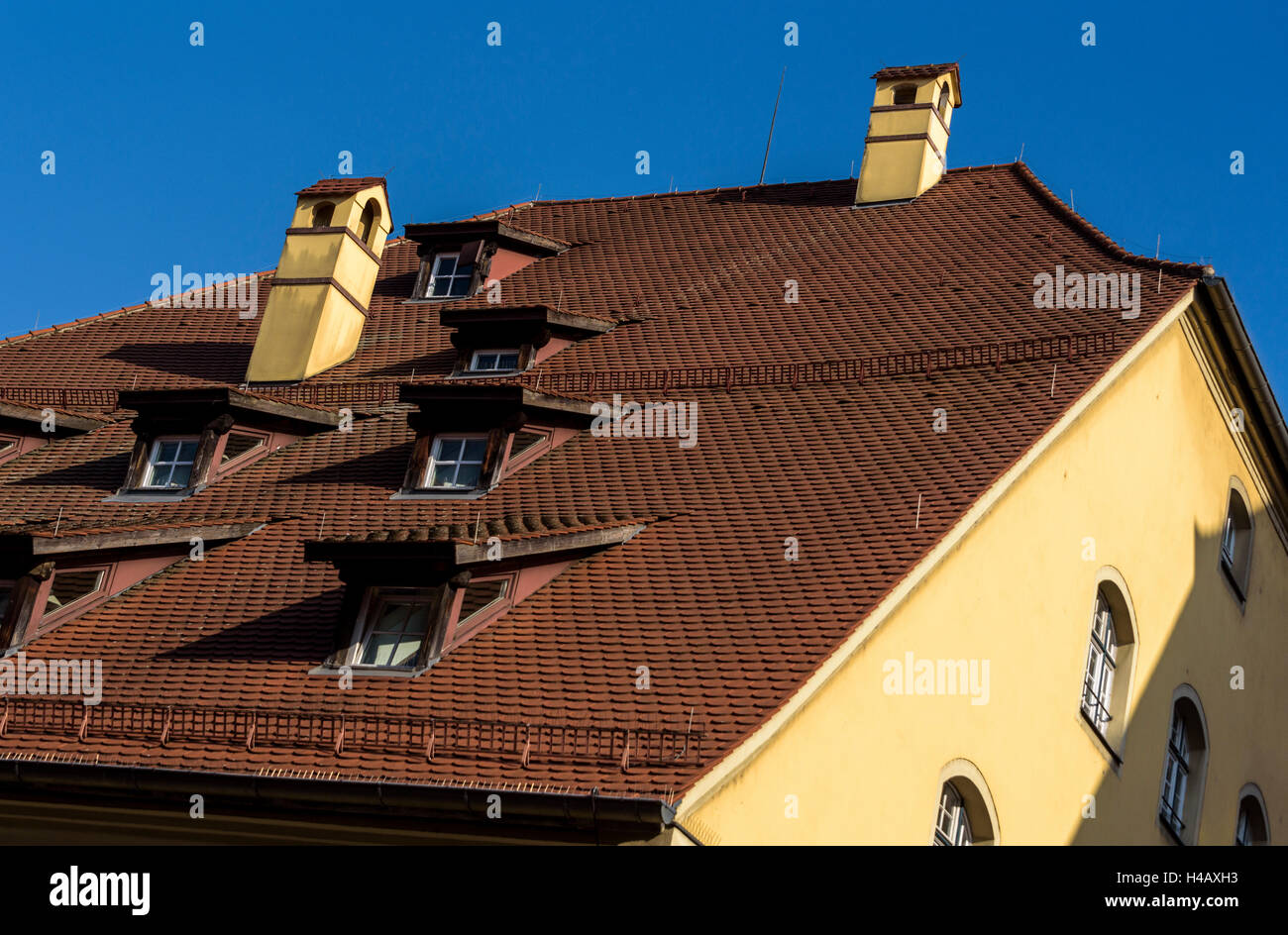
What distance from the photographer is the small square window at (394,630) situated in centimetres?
1541

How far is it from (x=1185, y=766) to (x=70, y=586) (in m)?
13.5

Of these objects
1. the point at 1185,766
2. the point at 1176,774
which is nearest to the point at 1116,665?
the point at 1176,774

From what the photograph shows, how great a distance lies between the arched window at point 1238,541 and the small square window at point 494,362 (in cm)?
994

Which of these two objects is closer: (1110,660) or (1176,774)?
(1110,660)

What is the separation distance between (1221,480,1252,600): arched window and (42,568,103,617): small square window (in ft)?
48.3

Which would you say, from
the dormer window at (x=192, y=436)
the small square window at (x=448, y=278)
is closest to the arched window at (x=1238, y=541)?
the small square window at (x=448, y=278)

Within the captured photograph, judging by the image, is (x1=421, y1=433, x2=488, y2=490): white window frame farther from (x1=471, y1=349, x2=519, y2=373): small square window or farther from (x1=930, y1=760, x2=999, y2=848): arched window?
(x1=930, y1=760, x2=999, y2=848): arched window

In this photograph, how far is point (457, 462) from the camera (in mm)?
18844

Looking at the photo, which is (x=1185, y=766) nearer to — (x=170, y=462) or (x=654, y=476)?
(x=654, y=476)

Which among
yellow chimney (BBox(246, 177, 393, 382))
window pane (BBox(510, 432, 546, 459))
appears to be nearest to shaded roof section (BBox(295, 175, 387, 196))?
yellow chimney (BBox(246, 177, 393, 382))

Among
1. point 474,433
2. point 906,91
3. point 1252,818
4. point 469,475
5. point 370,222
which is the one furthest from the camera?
point 906,91

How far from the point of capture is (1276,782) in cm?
2419
